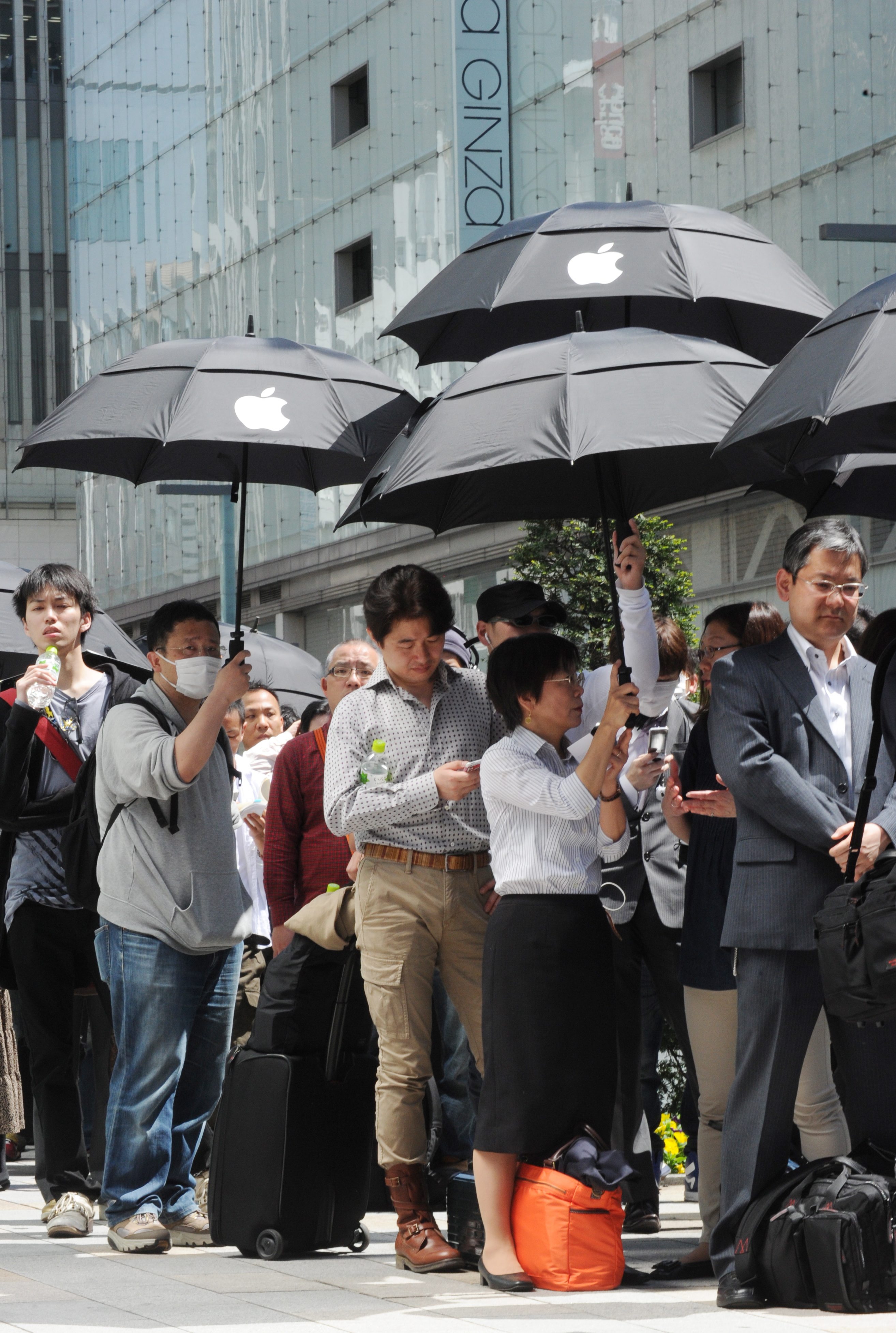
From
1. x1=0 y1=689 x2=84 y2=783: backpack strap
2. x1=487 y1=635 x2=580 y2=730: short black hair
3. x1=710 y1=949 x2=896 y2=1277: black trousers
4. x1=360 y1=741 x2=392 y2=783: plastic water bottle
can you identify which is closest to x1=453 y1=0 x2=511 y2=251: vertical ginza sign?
x1=0 y1=689 x2=84 y2=783: backpack strap

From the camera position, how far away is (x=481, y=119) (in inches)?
1006

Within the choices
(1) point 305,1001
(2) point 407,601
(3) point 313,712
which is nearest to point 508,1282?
(1) point 305,1001

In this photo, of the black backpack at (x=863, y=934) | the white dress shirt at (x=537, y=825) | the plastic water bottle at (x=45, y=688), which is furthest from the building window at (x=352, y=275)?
the black backpack at (x=863, y=934)

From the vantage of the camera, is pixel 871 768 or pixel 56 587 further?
pixel 56 587

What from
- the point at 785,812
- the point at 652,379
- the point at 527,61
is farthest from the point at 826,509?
the point at 527,61

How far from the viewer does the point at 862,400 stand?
4.97 m

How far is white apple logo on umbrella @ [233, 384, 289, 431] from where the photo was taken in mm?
6715

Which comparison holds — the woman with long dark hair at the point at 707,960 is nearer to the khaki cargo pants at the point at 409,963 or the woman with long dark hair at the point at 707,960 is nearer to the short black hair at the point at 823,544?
the short black hair at the point at 823,544

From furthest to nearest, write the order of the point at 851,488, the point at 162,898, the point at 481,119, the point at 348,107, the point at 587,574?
the point at 348,107
the point at 481,119
the point at 587,574
the point at 851,488
the point at 162,898

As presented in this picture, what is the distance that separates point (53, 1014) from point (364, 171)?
23.2 metres

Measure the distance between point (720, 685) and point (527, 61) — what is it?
20660 millimetres

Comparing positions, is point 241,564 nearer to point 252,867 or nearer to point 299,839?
point 299,839

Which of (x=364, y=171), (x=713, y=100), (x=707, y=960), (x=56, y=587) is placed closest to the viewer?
(x=707, y=960)

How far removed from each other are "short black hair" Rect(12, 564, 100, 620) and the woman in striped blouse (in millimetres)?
2179
